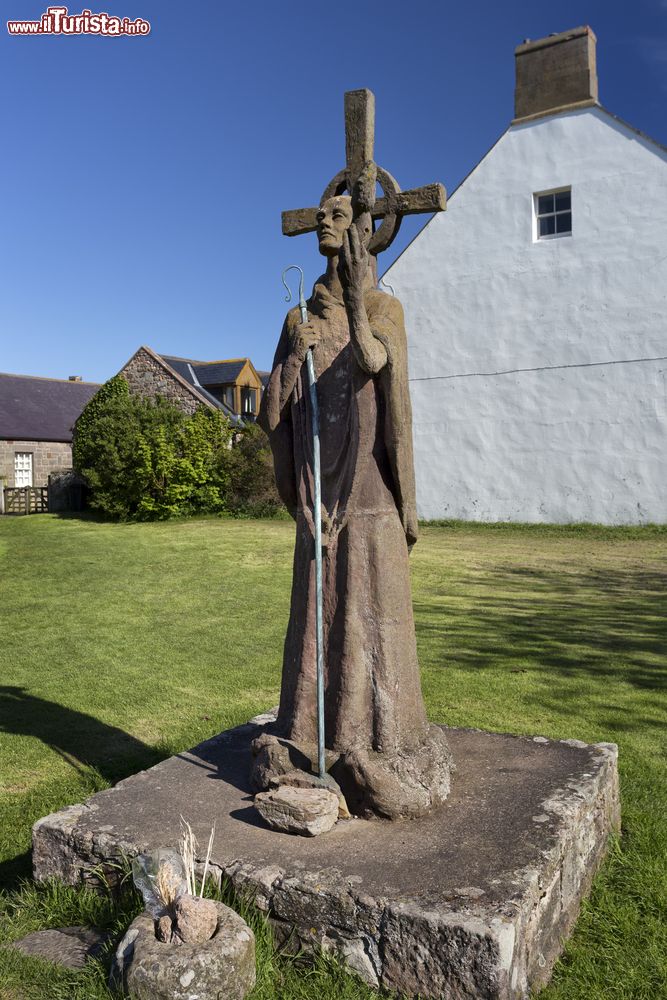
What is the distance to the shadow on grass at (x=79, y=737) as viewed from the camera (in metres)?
5.78

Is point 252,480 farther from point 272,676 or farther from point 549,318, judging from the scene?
point 272,676

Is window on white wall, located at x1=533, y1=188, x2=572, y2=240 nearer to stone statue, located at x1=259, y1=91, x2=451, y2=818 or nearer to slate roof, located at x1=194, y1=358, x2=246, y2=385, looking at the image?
slate roof, located at x1=194, y1=358, x2=246, y2=385

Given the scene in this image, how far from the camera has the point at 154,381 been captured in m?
29.2

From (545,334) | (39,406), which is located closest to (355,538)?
(545,334)

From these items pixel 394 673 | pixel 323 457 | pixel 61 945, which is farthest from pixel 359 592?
pixel 61 945

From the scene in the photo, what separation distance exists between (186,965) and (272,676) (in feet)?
17.1

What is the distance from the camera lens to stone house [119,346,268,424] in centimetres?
2864

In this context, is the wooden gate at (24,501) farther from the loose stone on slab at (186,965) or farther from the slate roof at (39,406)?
the loose stone on slab at (186,965)

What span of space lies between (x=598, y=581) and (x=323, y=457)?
9404 mm

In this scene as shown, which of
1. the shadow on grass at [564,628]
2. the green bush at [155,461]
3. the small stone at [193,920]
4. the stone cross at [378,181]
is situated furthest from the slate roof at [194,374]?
the small stone at [193,920]

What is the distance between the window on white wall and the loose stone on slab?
1830 centimetres

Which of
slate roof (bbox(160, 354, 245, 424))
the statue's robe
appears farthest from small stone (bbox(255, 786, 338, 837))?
slate roof (bbox(160, 354, 245, 424))

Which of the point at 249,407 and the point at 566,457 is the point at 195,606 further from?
the point at 249,407

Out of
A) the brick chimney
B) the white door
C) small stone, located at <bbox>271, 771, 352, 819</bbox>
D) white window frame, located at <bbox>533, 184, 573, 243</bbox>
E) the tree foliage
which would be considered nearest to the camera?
small stone, located at <bbox>271, 771, 352, 819</bbox>
